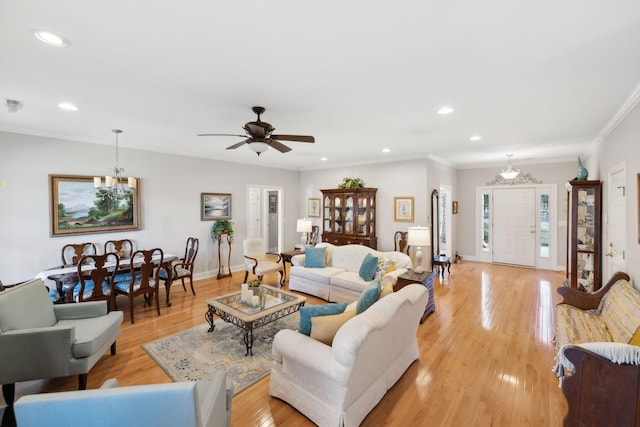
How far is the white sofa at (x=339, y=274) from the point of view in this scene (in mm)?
4227

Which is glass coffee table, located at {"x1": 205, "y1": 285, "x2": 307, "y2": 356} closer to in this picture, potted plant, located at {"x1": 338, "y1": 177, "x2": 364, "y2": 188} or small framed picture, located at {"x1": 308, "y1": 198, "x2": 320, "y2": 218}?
potted plant, located at {"x1": 338, "y1": 177, "x2": 364, "y2": 188}

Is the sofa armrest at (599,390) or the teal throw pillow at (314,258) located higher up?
the teal throw pillow at (314,258)

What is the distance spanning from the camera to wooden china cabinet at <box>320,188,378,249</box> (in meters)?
6.21

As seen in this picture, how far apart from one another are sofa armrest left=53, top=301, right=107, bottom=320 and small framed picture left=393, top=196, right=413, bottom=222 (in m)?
4.99

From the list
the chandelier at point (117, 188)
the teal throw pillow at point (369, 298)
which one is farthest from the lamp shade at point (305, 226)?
the teal throw pillow at point (369, 298)

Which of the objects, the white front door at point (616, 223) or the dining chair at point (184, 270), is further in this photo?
the dining chair at point (184, 270)

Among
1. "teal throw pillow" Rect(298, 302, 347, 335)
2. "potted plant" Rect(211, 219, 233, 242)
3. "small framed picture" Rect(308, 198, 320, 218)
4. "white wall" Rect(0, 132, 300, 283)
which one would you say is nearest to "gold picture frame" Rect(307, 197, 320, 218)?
"small framed picture" Rect(308, 198, 320, 218)

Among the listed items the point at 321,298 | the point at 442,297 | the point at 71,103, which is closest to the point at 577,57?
the point at 442,297

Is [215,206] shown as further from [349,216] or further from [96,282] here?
[349,216]

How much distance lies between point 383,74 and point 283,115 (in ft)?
4.41

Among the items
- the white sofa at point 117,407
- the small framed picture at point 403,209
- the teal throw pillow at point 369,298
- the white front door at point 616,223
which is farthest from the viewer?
the small framed picture at point 403,209

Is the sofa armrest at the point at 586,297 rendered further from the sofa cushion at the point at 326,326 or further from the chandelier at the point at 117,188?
the chandelier at the point at 117,188

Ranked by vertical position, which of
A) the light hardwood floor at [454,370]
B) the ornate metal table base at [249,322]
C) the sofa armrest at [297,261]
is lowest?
the light hardwood floor at [454,370]

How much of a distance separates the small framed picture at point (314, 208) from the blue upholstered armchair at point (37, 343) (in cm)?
543
